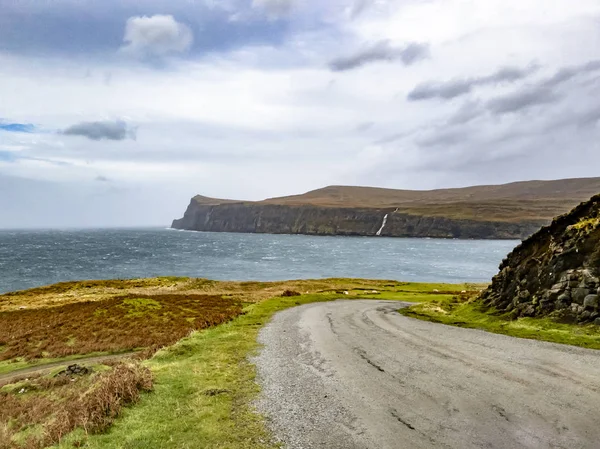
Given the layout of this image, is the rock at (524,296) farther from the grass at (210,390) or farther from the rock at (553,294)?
the rock at (553,294)

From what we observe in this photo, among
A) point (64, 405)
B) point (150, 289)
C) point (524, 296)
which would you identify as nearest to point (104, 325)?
point (64, 405)

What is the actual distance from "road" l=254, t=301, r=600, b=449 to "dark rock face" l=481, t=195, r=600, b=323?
16.7ft

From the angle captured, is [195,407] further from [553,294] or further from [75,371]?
[553,294]

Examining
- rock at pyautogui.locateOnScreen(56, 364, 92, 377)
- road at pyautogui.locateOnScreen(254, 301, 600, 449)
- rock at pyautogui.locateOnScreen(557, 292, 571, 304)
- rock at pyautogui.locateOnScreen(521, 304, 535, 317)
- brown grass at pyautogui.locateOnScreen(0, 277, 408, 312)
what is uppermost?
rock at pyautogui.locateOnScreen(557, 292, 571, 304)

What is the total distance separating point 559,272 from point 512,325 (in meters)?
4.51

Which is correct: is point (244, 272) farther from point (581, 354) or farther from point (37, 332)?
point (581, 354)

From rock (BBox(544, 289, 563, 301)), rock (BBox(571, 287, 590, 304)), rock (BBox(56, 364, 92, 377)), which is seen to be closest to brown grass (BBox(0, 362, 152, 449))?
rock (BBox(56, 364, 92, 377))

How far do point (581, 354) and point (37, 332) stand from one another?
39005 mm

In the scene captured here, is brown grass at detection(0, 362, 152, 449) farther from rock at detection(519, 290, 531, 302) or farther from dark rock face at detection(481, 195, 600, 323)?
rock at detection(519, 290, 531, 302)

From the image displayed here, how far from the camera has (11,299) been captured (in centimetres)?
6356

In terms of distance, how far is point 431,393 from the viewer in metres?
14.0

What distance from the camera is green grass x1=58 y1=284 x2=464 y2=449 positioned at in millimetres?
10812

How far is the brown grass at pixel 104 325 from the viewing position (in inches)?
1229

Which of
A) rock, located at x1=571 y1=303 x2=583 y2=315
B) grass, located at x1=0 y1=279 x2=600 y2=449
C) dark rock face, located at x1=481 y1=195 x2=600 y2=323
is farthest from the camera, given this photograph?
dark rock face, located at x1=481 y1=195 x2=600 y2=323
